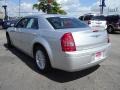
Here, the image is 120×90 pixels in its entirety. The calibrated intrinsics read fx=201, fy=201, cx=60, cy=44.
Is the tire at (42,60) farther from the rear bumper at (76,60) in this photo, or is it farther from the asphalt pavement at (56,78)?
the rear bumper at (76,60)

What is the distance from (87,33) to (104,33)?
2.59ft

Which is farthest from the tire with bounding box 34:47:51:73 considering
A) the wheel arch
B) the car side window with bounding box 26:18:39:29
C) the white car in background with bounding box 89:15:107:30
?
the white car in background with bounding box 89:15:107:30

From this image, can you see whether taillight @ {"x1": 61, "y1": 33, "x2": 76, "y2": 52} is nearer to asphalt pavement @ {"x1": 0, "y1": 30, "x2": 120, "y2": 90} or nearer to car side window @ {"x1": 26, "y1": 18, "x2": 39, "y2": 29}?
asphalt pavement @ {"x1": 0, "y1": 30, "x2": 120, "y2": 90}

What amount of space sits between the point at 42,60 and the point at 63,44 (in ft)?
3.90

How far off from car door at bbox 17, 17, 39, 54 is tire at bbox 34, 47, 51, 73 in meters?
0.46

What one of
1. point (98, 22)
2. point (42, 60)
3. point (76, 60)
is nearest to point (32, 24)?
point (42, 60)

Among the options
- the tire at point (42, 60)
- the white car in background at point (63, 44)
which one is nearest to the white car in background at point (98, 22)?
the white car in background at point (63, 44)

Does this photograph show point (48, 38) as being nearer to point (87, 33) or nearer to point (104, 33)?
point (87, 33)

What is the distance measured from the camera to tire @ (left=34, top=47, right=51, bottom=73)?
5.38 meters

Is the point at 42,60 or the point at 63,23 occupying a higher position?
the point at 63,23

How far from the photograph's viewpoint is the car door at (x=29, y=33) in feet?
19.9

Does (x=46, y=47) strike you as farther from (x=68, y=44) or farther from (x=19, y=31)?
(x=19, y=31)

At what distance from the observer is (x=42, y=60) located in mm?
5629

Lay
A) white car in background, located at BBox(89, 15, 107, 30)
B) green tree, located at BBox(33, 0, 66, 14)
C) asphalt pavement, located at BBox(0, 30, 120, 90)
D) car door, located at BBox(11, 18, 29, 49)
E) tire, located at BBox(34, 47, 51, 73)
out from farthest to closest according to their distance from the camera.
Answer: green tree, located at BBox(33, 0, 66, 14), white car in background, located at BBox(89, 15, 107, 30), car door, located at BBox(11, 18, 29, 49), tire, located at BBox(34, 47, 51, 73), asphalt pavement, located at BBox(0, 30, 120, 90)
